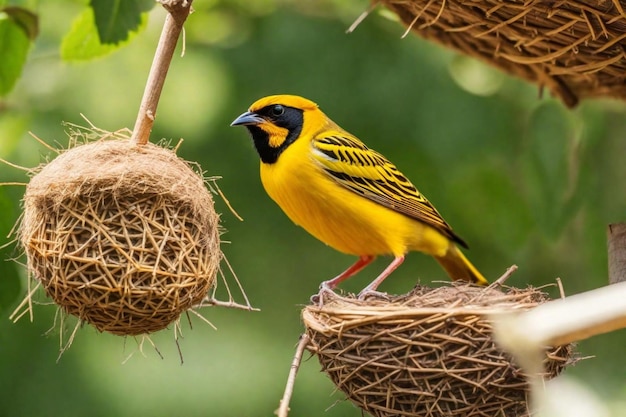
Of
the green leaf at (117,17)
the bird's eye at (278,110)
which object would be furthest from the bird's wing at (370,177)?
the green leaf at (117,17)

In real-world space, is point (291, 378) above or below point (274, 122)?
below

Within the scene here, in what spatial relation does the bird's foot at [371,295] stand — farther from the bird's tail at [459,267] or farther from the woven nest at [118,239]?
the bird's tail at [459,267]

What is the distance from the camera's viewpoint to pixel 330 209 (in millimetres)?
2914

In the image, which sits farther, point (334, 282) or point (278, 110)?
point (278, 110)

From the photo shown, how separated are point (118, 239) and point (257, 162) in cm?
260

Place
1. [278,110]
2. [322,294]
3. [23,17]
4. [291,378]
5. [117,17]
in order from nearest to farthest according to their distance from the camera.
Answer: [291,378], [322,294], [117,17], [23,17], [278,110]

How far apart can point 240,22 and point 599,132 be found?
167 centimetres

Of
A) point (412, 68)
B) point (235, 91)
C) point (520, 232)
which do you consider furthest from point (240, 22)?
point (520, 232)

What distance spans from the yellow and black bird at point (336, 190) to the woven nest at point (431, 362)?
0.60 m

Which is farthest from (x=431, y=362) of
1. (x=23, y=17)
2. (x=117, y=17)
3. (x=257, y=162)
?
(x=257, y=162)

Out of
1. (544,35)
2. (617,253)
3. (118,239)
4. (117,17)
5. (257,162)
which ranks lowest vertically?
(118,239)

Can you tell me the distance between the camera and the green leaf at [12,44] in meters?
2.86

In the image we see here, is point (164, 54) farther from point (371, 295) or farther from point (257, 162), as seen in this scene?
point (257, 162)

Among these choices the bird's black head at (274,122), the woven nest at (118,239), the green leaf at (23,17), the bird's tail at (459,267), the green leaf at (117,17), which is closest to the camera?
the woven nest at (118,239)
